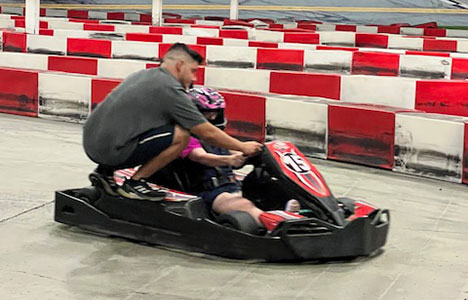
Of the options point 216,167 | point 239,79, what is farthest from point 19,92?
point 216,167

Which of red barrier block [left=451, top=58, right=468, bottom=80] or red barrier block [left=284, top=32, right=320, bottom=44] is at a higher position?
red barrier block [left=284, top=32, right=320, bottom=44]

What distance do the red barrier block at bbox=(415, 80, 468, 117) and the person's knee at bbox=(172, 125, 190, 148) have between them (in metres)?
3.17

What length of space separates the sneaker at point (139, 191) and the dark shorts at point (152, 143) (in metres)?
0.10

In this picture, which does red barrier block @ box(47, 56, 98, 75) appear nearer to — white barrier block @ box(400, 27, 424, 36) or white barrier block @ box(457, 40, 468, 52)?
white barrier block @ box(457, 40, 468, 52)

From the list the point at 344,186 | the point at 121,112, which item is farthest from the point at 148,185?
the point at 344,186

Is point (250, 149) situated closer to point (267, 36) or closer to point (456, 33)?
point (267, 36)

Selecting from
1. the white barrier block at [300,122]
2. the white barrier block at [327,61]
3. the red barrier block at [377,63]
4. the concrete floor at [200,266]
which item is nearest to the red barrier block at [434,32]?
the white barrier block at [327,61]

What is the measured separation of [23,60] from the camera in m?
9.17

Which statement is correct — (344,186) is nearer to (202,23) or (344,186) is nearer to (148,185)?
(148,185)

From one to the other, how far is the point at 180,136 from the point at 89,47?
20.6 ft

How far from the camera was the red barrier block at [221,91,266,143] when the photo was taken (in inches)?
267

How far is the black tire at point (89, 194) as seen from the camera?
4.41m

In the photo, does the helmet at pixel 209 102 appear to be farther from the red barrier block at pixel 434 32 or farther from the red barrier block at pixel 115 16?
the red barrier block at pixel 115 16

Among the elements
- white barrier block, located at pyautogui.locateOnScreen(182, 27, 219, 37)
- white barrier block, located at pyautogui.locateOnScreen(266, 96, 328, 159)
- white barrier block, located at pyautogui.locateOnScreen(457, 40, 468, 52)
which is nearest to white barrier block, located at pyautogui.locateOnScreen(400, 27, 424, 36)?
white barrier block, located at pyautogui.locateOnScreen(457, 40, 468, 52)
